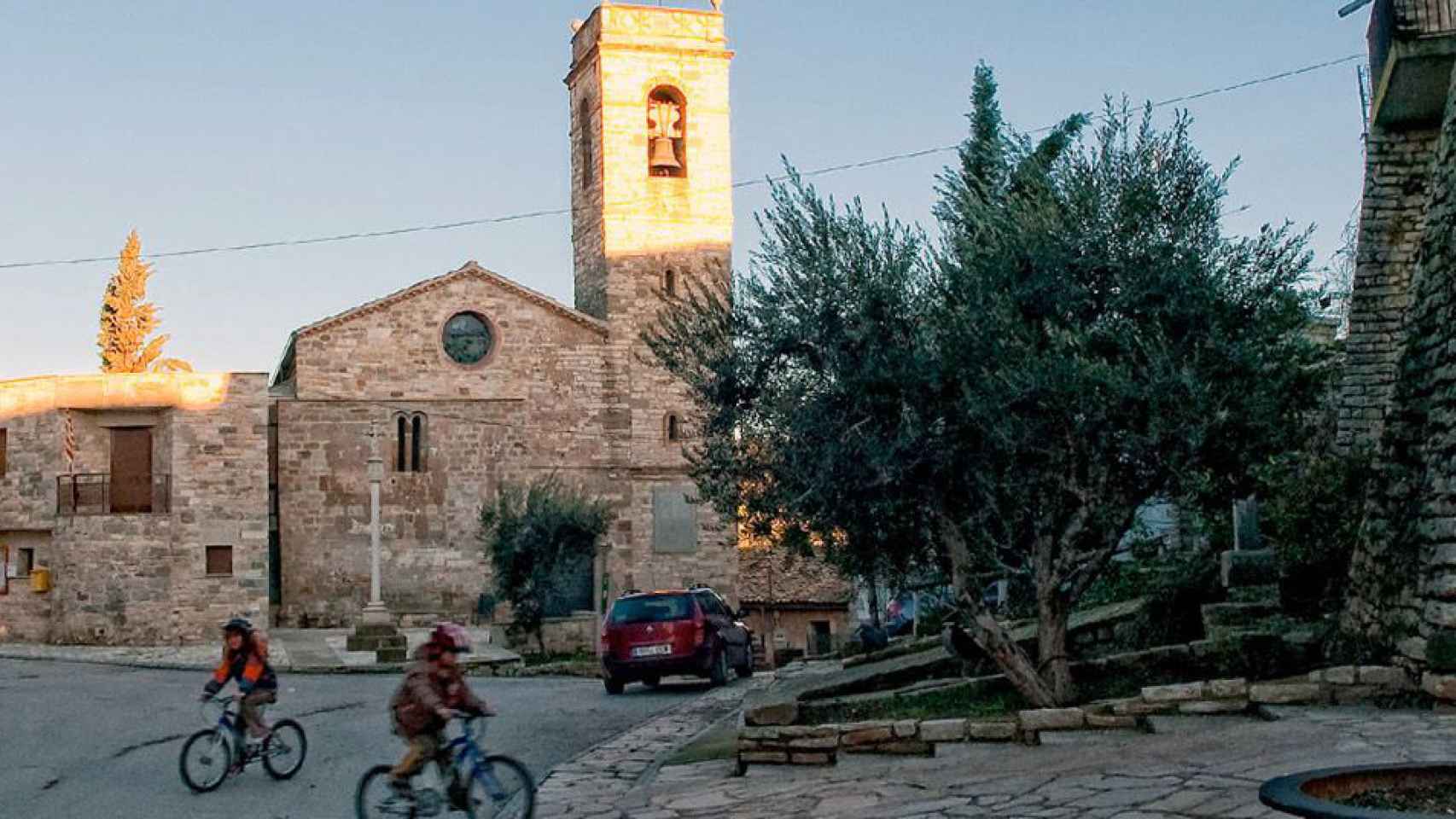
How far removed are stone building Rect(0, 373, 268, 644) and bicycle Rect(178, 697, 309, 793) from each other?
77.9ft

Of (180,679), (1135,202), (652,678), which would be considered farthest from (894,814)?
(180,679)

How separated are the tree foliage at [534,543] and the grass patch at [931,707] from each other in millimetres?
19668

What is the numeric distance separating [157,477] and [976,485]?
27.2 m

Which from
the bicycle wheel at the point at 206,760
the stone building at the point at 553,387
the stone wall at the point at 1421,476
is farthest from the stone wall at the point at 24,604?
the stone wall at the point at 1421,476

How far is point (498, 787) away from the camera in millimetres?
8195

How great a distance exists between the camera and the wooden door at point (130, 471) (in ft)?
112

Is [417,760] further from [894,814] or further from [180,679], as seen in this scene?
[180,679]

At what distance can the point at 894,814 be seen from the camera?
765 cm

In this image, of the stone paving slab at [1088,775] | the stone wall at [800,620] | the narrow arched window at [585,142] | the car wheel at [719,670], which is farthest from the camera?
the stone wall at [800,620]

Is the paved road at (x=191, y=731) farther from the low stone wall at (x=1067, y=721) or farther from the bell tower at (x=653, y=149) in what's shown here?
the bell tower at (x=653, y=149)

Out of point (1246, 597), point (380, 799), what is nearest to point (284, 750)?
point (380, 799)

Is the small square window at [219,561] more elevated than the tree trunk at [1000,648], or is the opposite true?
the small square window at [219,561]

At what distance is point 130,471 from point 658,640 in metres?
19.6

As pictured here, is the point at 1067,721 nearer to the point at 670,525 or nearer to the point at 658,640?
the point at 658,640
